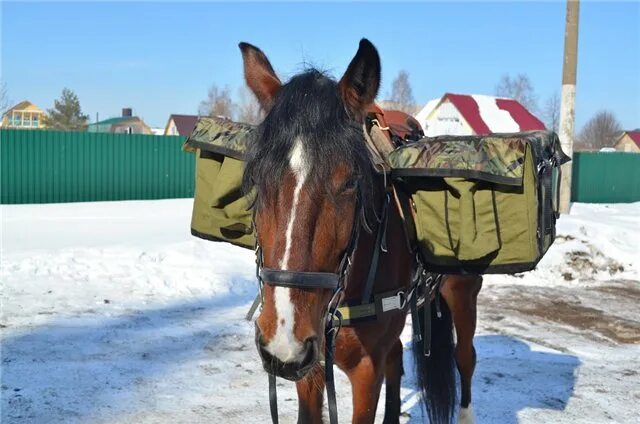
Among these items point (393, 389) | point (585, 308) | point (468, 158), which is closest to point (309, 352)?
point (468, 158)

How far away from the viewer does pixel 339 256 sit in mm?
2072

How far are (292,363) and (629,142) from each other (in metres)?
71.4

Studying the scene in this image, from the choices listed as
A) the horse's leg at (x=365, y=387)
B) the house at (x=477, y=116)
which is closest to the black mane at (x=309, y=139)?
the horse's leg at (x=365, y=387)

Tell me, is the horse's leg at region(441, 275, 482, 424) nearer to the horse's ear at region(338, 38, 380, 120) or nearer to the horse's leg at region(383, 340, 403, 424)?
the horse's leg at region(383, 340, 403, 424)

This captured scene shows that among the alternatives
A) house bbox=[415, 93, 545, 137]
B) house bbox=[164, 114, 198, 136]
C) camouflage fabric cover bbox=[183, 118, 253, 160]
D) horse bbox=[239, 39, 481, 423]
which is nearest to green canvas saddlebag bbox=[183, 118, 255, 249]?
camouflage fabric cover bbox=[183, 118, 253, 160]

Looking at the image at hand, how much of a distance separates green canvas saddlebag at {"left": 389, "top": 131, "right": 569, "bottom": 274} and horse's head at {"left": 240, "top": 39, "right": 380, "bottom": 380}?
2.15 feet

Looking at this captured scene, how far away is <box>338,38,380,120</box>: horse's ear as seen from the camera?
7.11 feet

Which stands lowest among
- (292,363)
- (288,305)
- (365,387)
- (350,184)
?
(365,387)

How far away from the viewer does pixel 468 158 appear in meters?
2.77

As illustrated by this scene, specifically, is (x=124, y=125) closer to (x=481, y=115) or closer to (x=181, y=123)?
(x=181, y=123)

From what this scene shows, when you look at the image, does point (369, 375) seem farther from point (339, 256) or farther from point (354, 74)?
point (354, 74)

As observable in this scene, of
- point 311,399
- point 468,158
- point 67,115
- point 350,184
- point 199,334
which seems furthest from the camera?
point 67,115

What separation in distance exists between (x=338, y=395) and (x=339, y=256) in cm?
291

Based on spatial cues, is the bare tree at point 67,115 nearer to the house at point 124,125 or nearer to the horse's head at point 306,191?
the house at point 124,125
